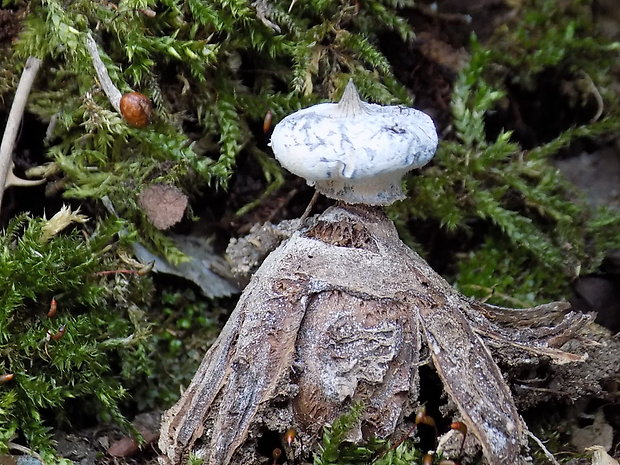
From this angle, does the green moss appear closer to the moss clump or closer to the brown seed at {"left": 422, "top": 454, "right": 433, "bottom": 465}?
the brown seed at {"left": 422, "top": 454, "right": 433, "bottom": 465}

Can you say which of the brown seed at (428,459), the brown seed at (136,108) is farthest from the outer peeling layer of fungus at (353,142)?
the brown seed at (428,459)

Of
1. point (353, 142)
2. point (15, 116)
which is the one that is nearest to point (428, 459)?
point (353, 142)

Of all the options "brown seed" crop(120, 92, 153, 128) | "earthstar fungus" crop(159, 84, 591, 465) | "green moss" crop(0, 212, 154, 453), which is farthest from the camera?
"brown seed" crop(120, 92, 153, 128)

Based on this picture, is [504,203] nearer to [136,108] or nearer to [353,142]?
[353,142]

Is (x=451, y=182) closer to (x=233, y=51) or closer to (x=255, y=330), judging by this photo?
(x=233, y=51)

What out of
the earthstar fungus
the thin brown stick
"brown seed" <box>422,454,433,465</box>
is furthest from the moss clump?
the thin brown stick

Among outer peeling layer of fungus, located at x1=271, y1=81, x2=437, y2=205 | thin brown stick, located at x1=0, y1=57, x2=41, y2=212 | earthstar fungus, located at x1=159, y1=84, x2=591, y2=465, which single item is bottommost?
earthstar fungus, located at x1=159, y1=84, x2=591, y2=465
